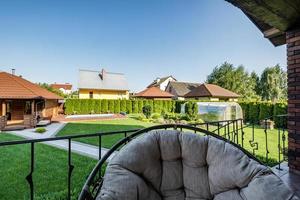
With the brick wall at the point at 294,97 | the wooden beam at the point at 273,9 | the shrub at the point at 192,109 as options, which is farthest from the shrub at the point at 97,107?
the wooden beam at the point at 273,9

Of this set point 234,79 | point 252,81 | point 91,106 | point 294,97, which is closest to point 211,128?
point 294,97

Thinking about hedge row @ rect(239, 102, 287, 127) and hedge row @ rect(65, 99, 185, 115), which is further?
hedge row @ rect(65, 99, 185, 115)

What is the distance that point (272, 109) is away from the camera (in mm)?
14617

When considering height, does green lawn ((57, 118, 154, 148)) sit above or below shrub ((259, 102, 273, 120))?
below

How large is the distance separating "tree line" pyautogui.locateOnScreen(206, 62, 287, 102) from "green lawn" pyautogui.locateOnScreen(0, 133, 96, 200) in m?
31.7

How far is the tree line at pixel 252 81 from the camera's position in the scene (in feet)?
111

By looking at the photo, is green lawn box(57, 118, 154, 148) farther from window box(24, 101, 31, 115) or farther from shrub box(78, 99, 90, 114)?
shrub box(78, 99, 90, 114)

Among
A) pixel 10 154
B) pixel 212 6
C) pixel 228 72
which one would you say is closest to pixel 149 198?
pixel 212 6

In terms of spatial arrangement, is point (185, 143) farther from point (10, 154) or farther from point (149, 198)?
point (10, 154)

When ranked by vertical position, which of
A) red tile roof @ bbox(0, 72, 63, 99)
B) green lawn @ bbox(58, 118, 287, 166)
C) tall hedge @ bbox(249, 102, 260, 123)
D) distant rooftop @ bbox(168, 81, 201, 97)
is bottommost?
green lawn @ bbox(58, 118, 287, 166)

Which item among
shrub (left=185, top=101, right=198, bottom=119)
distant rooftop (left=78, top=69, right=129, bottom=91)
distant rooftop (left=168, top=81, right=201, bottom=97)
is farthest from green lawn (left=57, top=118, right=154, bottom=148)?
distant rooftop (left=168, top=81, right=201, bottom=97)

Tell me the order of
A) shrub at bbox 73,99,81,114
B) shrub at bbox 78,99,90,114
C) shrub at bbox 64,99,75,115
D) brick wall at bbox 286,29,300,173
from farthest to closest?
shrub at bbox 78,99,90,114
shrub at bbox 73,99,81,114
shrub at bbox 64,99,75,115
brick wall at bbox 286,29,300,173

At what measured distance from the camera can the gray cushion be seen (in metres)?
1.26

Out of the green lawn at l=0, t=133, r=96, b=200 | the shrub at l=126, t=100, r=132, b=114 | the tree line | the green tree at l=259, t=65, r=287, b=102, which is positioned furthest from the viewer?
the tree line
